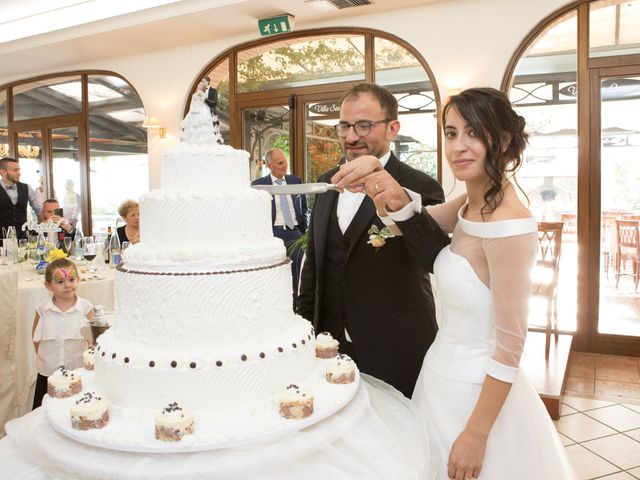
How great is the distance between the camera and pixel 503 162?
57.1 inches

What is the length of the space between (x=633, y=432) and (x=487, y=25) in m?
4.04

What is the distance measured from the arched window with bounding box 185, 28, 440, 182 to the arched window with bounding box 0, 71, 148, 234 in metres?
1.81

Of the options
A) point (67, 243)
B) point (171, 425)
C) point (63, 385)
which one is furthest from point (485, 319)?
point (67, 243)

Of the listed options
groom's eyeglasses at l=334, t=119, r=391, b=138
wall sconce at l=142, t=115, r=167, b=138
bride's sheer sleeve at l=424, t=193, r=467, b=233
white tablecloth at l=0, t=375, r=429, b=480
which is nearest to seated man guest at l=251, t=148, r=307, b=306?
wall sconce at l=142, t=115, r=167, b=138

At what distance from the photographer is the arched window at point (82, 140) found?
867cm

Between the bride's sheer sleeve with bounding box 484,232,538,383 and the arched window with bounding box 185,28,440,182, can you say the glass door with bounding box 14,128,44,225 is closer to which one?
the arched window with bounding box 185,28,440,182

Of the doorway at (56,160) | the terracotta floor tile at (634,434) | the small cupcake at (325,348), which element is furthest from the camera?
the doorway at (56,160)

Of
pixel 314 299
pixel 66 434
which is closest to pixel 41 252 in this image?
pixel 314 299

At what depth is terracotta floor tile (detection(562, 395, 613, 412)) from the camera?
4.01 metres

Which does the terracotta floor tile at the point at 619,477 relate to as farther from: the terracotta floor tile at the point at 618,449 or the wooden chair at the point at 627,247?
the wooden chair at the point at 627,247

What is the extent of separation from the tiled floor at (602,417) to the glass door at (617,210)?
1.06ft

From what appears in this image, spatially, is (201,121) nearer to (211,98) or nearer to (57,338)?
(211,98)

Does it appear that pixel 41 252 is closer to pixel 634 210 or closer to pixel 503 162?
pixel 503 162

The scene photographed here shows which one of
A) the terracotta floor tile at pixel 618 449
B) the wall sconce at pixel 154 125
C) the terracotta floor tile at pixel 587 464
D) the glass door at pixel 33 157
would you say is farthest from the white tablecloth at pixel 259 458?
the glass door at pixel 33 157
